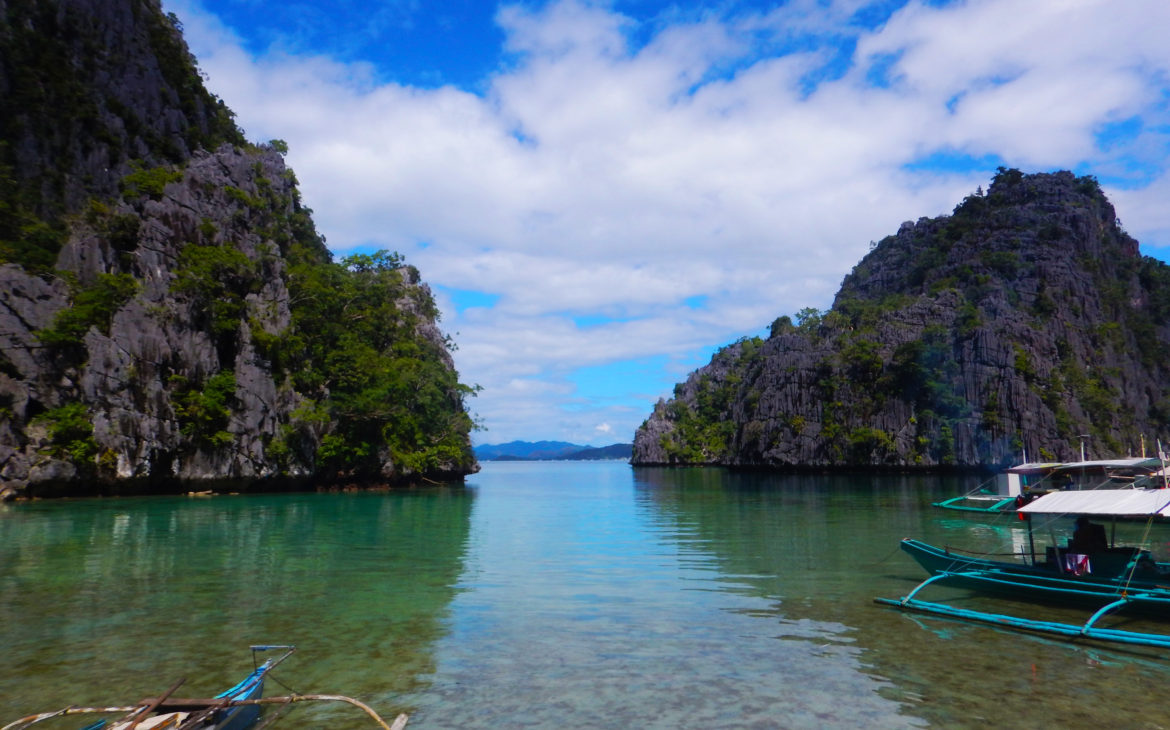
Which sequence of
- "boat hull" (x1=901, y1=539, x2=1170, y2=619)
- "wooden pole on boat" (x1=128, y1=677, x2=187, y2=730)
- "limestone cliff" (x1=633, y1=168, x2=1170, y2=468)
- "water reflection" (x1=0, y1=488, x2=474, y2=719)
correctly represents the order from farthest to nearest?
"limestone cliff" (x1=633, y1=168, x2=1170, y2=468)
"boat hull" (x1=901, y1=539, x2=1170, y2=619)
"water reflection" (x1=0, y1=488, x2=474, y2=719)
"wooden pole on boat" (x1=128, y1=677, x2=187, y2=730)

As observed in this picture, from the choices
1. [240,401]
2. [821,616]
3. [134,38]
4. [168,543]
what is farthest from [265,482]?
[821,616]

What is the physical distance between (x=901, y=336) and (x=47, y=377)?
85.4m

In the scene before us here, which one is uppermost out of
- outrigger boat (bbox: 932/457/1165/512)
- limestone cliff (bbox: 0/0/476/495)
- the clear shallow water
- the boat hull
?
limestone cliff (bbox: 0/0/476/495)

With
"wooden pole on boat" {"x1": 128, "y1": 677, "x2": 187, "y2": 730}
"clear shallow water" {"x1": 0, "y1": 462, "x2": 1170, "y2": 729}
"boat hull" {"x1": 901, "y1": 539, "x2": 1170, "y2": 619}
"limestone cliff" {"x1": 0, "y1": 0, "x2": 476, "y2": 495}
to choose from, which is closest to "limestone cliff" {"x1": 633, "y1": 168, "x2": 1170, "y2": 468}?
"limestone cliff" {"x1": 0, "y1": 0, "x2": 476, "y2": 495}

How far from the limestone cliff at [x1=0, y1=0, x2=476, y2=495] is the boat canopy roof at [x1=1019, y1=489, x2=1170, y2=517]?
4647cm

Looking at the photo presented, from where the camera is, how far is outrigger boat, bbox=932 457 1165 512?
21.6m

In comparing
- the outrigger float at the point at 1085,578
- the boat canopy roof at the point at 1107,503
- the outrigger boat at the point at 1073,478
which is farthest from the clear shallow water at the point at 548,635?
the outrigger boat at the point at 1073,478

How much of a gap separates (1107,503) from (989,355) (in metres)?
74.7

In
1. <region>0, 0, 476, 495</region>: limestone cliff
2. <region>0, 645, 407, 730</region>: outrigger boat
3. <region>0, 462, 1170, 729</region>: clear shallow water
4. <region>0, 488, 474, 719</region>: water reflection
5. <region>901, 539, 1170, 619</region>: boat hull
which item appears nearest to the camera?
<region>0, 645, 407, 730</region>: outrigger boat

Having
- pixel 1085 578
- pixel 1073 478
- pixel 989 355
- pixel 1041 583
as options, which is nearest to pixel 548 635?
pixel 1041 583

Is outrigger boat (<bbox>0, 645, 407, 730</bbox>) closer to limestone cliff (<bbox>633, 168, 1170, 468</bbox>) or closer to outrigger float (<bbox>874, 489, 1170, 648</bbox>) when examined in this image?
outrigger float (<bbox>874, 489, 1170, 648</bbox>)

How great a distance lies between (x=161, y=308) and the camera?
45469mm

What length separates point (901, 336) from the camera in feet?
Result: 287

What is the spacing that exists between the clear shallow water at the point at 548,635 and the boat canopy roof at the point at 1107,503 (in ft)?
6.54
